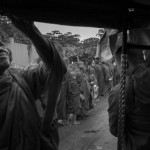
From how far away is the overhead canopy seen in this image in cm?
268

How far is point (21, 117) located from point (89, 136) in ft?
22.1

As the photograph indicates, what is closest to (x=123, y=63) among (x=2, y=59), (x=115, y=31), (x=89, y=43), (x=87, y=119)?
(x=115, y=31)

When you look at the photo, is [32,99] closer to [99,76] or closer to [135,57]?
[135,57]

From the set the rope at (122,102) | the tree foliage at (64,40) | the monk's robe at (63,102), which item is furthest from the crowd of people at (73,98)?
the rope at (122,102)

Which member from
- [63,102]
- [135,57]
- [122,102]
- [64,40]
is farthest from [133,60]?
[64,40]

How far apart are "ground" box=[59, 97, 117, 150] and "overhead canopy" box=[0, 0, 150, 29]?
5829 mm

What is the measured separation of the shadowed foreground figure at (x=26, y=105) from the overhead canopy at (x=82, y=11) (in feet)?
1.38

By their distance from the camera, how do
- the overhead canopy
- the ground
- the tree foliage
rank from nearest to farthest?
the overhead canopy → the ground → the tree foliage

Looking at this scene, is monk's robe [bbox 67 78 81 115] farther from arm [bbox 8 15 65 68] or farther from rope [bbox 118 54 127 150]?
rope [bbox 118 54 127 150]

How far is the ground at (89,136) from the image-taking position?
8.88m

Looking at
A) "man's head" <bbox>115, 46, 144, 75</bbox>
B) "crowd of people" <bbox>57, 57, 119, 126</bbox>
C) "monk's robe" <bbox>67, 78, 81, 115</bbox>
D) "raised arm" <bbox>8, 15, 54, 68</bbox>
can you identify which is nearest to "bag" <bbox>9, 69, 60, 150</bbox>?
"raised arm" <bbox>8, 15, 54, 68</bbox>

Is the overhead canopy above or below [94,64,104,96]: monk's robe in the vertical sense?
above

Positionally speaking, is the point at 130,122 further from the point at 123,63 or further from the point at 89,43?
the point at 89,43

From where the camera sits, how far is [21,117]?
11.4ft
